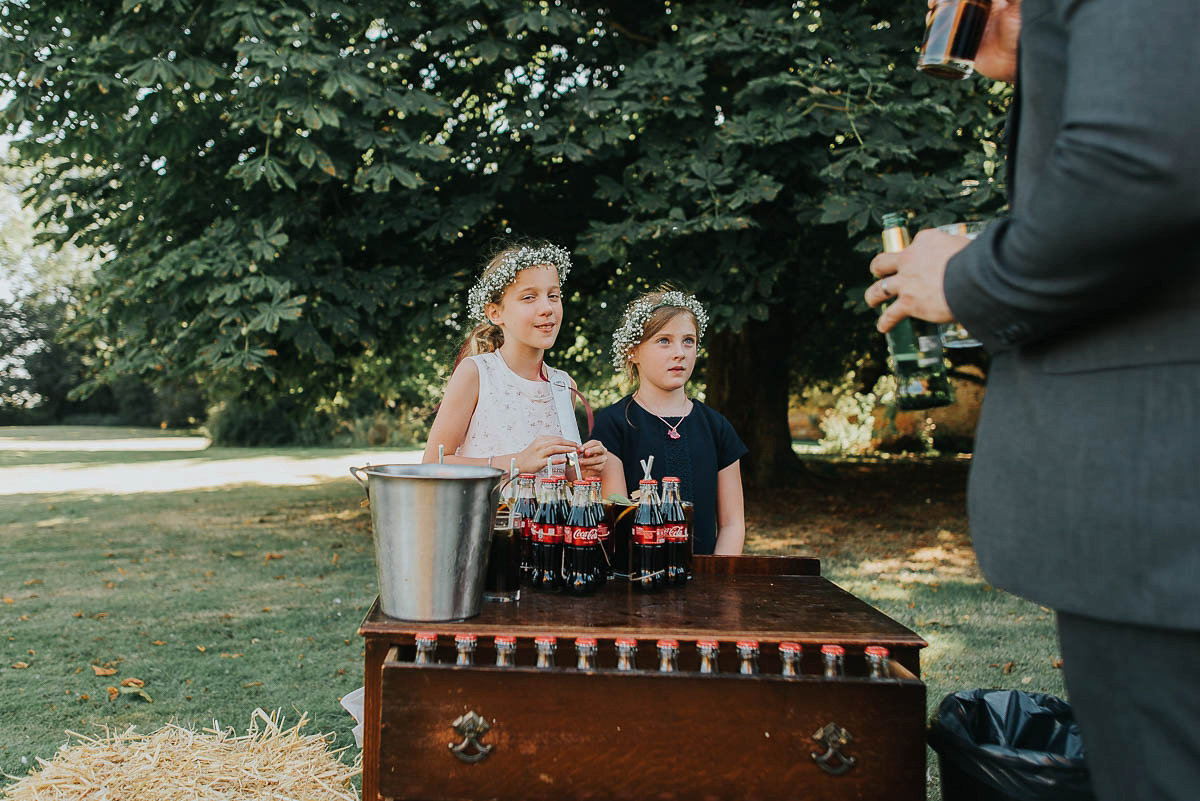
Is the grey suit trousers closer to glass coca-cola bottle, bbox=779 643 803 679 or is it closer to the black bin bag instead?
the black bin bag

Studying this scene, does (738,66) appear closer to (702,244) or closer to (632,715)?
(702,244)

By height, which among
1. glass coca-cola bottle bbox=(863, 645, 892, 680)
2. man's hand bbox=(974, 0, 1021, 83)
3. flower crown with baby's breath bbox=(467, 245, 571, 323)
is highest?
man's hand bbox=(974, 0, 1021, 83)

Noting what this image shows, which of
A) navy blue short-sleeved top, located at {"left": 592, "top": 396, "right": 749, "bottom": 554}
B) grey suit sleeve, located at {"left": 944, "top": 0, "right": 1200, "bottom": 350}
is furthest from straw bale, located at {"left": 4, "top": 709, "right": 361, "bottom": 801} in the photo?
grey suit sleeve, located at {"left": 944, "top": 0, "right": 1200, "bottom": 350}

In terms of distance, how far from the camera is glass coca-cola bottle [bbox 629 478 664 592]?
2.31 meters

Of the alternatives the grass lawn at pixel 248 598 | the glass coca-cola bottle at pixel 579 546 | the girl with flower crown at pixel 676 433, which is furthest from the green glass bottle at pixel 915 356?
the grass lawn at pixel 248 598

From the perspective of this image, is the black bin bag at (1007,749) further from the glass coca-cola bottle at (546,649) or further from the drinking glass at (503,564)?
the drinking glass at (503,564)

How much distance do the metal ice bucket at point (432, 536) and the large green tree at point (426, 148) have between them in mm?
4527

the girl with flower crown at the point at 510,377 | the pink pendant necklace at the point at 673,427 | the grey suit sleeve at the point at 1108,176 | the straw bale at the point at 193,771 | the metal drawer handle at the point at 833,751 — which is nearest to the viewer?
the grey suit sleeve at the point at 1108,176

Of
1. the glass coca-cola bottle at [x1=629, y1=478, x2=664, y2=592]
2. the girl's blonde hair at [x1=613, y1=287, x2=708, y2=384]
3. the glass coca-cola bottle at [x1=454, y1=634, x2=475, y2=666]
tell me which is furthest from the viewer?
the girl's blonde hair at [x1=613, y1=287, x2=708, y2=384]

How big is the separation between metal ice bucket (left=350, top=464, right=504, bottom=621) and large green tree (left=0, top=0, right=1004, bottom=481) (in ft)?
14.9

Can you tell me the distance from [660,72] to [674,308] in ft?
12.2

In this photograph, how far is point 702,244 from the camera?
720 cm

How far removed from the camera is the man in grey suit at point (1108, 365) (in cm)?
103

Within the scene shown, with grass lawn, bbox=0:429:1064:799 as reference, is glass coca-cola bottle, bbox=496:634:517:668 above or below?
above
